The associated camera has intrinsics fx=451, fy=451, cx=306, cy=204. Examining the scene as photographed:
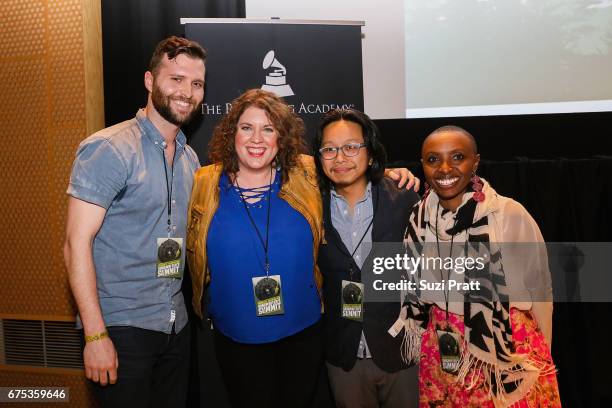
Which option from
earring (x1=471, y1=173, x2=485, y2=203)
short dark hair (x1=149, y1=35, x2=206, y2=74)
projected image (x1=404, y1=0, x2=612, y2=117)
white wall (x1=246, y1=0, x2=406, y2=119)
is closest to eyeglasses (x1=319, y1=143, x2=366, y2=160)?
earring (x1=471, y1=173, x2=485, y2=203)

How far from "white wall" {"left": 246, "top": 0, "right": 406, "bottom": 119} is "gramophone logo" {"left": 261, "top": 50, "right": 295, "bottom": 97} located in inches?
32.3

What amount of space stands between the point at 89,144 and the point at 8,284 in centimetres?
197

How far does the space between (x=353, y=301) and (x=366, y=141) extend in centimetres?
69

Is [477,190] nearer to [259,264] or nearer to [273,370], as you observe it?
[259,264]

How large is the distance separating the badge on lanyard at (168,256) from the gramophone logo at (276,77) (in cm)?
127

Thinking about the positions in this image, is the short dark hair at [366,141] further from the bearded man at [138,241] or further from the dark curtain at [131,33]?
the dark curtain at [131,33]

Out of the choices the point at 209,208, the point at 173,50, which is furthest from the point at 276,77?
the point at 209,208

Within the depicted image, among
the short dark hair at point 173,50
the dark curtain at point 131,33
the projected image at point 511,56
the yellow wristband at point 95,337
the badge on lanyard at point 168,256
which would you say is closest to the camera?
the yellow wristband at point 95,337

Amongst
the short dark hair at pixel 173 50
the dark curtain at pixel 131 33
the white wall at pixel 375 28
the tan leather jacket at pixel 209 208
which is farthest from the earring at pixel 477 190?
the dark curtain at pixel 131 33

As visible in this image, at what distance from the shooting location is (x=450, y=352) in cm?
174

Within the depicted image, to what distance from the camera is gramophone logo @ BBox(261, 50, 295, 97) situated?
2771 mm

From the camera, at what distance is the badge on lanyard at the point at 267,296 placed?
185cm

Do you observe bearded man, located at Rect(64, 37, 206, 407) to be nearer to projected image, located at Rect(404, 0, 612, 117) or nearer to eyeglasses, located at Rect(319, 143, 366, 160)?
eyeglasses, located at Rect(319, 143, 366, 160)

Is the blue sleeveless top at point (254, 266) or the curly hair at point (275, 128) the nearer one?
the blue sleeveless top at point (254, 266)
